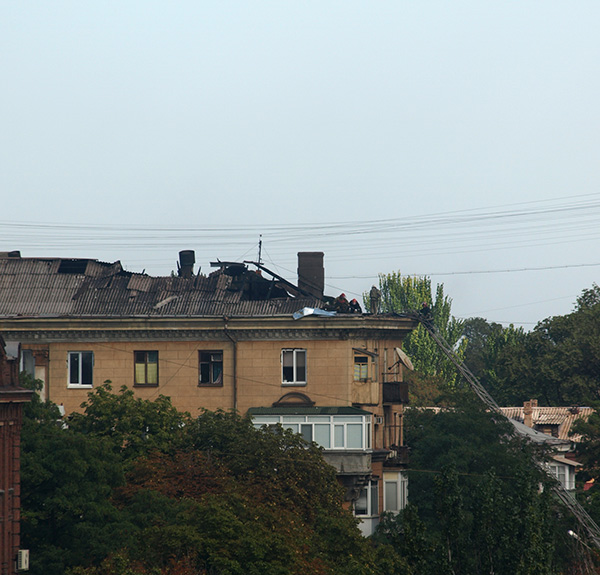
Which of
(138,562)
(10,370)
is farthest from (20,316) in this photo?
(138,562)

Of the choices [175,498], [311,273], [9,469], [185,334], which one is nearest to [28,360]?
[185,334]

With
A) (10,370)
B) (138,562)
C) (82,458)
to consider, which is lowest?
(138,562)

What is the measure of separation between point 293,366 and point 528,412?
3803cm

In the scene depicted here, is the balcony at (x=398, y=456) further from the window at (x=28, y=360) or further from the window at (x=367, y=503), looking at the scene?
the window at (x=28, y=360)

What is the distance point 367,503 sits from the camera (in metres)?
69.1

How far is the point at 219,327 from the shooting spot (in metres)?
69.6

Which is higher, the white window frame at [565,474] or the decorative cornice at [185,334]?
the decorative cornice at [185,334]

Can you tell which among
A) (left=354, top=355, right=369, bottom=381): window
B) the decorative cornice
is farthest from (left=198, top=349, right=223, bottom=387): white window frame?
(left=354, top=355, right=369, bottom=381): window

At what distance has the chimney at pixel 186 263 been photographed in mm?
76812

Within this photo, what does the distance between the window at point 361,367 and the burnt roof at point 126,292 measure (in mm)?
3807

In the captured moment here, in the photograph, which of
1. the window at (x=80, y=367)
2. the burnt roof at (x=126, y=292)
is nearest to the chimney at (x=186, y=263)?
the burnt roof at (x=126, y=292)

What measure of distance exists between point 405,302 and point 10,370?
88698 mm

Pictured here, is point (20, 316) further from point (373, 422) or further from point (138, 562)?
point (138, 562)

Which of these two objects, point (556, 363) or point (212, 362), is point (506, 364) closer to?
point (556, 363)
